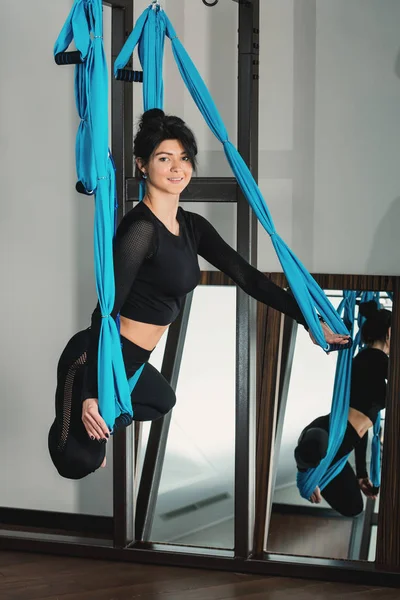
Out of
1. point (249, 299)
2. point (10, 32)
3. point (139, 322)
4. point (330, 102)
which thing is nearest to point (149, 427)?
point (249, 299)

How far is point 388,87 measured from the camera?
3520 millimetres

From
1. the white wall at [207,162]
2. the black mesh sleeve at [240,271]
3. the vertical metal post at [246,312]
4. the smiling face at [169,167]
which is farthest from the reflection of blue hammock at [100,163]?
the white wall at [207,162]

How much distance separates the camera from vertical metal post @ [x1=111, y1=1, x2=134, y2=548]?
3412 mm

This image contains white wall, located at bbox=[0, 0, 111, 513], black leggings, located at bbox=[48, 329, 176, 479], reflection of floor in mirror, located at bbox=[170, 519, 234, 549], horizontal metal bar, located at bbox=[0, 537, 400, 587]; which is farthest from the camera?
white wall, located at bbox=[0, 0, 111, 513]

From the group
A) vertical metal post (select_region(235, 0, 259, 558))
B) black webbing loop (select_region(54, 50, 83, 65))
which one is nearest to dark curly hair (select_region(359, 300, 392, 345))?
vertical metal post (select_region(235, 0, 259, 558))

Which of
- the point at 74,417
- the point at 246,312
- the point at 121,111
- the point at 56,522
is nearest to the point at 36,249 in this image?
the point at 121,111

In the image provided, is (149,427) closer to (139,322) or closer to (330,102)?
(139,322)

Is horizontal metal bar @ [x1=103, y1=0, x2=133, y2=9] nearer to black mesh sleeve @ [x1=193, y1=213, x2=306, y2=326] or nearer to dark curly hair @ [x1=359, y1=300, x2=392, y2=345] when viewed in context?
black mesh sleeve @ [x1=193, y1=213, x2=306, y2=326]

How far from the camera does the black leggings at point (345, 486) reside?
350 cm

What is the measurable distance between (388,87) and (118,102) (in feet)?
3.40

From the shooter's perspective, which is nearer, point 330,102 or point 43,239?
point 330,102

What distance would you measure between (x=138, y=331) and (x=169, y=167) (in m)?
0.49

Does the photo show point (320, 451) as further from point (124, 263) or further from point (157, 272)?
point (124, 263)

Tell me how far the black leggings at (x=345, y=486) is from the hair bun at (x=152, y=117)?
4.80ft
